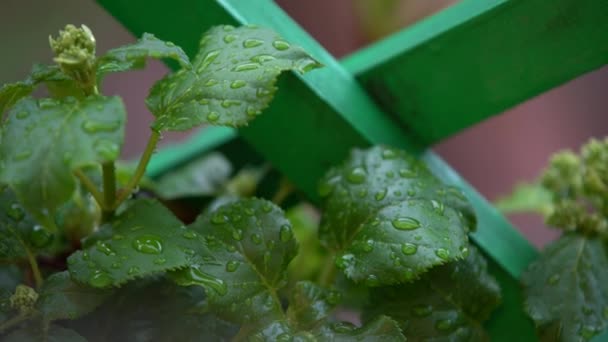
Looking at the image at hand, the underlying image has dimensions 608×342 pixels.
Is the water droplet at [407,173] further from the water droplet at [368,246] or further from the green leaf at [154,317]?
the green leaf at [154,317]

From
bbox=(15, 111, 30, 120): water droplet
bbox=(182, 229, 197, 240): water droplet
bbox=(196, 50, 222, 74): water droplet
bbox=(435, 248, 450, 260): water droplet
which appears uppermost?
bbox=(196, 50, 222, 74): water droplet

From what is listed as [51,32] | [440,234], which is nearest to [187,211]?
[440,234]

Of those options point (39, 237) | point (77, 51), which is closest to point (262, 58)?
point (77, 51)

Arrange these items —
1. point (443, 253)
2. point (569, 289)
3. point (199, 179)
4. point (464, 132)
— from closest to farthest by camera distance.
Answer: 1. point (443, 253)
2. point (569, 289)
3. point (199, 179)
4. point (464, 132)

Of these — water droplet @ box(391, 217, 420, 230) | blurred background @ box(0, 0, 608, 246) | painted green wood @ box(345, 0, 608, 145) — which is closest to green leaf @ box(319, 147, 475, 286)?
water droplet @ box(391, 217, 420, 230)

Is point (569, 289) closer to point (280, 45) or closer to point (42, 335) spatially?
point (280, 45)

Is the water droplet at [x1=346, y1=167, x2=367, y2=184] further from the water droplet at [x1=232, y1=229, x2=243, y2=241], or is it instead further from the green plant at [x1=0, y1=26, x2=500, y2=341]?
the water droplet at [x1=232, y1=229, x2=243, y2=241]
